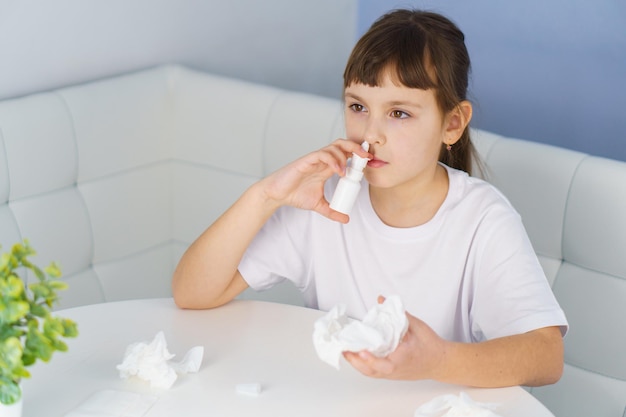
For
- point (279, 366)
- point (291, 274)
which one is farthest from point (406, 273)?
point (279, 366)

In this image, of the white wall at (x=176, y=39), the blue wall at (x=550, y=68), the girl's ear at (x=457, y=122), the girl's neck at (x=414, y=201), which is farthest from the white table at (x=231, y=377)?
the blue wall at (x=550, y=68)

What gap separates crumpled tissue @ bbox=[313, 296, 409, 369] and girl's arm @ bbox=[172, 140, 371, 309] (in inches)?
13.6

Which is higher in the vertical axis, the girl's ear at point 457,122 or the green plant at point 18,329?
the girl's ear at point 457,122

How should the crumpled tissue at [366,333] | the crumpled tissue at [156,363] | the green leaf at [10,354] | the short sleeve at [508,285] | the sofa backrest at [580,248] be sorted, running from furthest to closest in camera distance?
the sofa backrest at [580,248], the short sleeve at [508,285], the crumpled tissue at [156,363], the crumpled tissue at [366,333], the green leaf at [10,354]

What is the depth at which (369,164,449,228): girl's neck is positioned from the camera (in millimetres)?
1578

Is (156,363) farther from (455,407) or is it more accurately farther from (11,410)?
(455,407)

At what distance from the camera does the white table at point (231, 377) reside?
4.00ft

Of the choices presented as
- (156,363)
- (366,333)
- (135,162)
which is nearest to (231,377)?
(156,363)

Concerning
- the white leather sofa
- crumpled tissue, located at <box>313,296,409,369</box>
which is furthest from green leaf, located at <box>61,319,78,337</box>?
the white leather sofa

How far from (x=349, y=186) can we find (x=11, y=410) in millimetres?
547

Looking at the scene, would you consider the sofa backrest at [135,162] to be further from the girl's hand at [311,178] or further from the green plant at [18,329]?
the green plant at [18,329]

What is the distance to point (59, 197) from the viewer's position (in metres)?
2.05

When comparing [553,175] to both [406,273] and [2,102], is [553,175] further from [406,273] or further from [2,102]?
[2,102]

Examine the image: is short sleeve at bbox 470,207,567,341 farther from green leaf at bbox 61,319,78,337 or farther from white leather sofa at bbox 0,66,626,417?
green leaf at bbox 61,319,78,337
